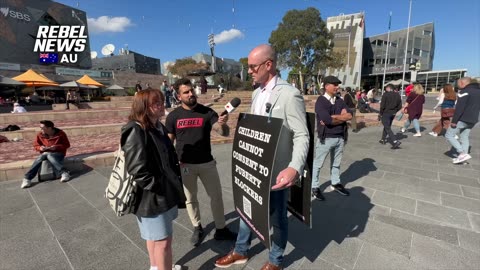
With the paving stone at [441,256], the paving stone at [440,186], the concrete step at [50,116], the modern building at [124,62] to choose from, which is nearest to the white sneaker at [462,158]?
the paving stone at [440,186]

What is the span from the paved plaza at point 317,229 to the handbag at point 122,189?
97cm

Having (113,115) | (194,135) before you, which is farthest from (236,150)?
(113,115)

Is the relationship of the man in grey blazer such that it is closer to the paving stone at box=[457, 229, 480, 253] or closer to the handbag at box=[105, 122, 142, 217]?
the handbag at box=[105, 122, 142, 217]

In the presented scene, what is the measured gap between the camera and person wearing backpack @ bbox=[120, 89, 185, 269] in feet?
5.10

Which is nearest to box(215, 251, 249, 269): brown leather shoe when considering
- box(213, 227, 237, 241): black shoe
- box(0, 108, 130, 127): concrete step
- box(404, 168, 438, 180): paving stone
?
box(213, 227, 237, 241): black shoe

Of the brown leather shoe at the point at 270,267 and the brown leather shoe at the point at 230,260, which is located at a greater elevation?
the brown leather shoe at the point at 270,267

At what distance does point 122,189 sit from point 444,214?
151 inches

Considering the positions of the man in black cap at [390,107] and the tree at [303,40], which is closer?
the man in black cap at [390,107]

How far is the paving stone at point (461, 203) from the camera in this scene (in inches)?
129

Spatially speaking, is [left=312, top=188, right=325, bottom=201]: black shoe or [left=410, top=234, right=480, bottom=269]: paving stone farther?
[left=312, top=188, right=325, bottom=201]: black shoe

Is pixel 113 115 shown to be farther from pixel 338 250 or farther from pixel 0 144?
pixel 338 250

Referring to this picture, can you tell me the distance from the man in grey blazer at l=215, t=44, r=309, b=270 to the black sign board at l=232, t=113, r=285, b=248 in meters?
0.10

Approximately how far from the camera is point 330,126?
3639 mm

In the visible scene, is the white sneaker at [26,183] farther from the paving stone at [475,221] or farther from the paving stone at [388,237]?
the paving stone at [475,221]
